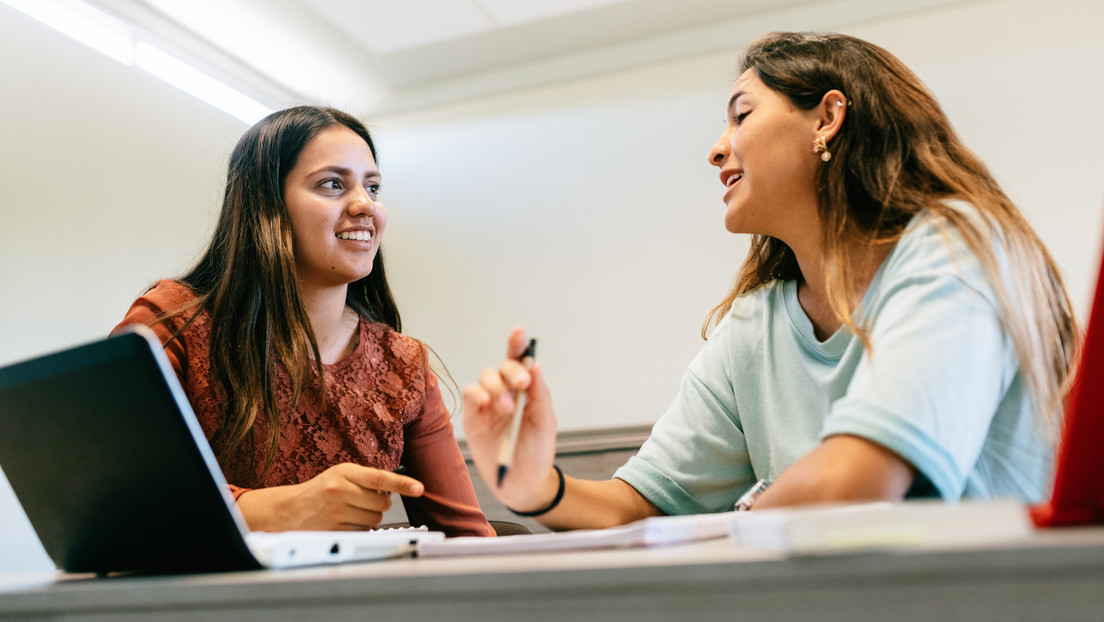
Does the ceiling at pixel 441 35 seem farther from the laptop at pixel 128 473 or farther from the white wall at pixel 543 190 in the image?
the laptop at pixel 128 473

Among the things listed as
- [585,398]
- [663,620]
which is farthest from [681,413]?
[585,398]

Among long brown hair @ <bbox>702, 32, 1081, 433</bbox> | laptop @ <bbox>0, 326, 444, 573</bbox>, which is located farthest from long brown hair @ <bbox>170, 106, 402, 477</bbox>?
long brown hair @ <bbox>702, 32, 1081, 433</bbox>

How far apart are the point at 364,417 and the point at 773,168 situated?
0.90m

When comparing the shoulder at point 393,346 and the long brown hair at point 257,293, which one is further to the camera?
the shoulder at point 393,346

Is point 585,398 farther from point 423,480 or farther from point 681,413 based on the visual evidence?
point 681,413

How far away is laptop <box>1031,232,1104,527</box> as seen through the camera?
18.0 inches

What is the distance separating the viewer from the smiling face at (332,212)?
1720mm

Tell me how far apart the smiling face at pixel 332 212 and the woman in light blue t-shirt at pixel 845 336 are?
808 millimetres

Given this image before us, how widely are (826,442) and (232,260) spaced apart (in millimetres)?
1274

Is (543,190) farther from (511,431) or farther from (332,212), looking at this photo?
(511,431)

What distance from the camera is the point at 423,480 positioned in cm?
168

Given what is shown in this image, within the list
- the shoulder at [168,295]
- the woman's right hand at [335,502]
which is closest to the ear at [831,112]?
the woman's right hand at [335,502]

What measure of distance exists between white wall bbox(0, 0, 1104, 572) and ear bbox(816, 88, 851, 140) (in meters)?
2.11

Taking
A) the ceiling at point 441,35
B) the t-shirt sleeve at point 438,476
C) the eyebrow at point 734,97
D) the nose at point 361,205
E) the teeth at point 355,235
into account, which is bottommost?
the t-shirt sleeve at point 438,476
